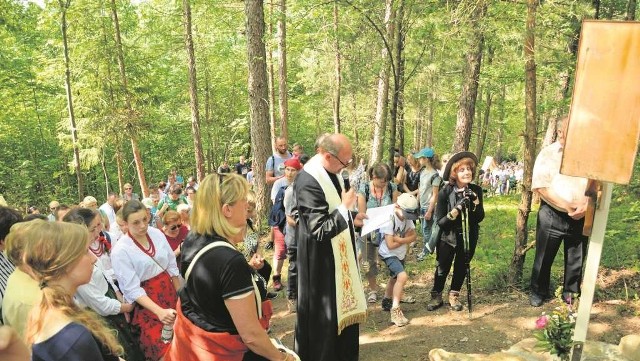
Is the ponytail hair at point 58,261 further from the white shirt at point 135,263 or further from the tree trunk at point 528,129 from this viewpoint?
the tree trunk at point 528,129

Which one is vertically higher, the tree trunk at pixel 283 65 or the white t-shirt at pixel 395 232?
the tree trunk at pixel 283 65

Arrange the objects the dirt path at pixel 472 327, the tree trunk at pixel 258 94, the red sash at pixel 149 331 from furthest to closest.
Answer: the tree trunk at pixel 258 94, the dirt path at pixel 472 327, the red sash at pixel 149 331

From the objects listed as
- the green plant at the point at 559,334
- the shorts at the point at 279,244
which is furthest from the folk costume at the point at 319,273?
the shorts at the point at 279,244

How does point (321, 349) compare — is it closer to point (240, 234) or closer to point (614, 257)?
point (240, 234)

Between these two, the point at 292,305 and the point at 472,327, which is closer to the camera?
the point at 472,327

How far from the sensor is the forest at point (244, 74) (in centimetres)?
697

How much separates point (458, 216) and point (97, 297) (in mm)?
3619

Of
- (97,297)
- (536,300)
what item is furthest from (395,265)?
(97,297)

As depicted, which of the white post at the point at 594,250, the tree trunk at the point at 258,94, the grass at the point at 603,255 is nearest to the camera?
the white post at the point at 594,250

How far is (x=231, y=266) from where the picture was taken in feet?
6.83

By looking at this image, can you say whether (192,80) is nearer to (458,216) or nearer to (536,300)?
(458,216)

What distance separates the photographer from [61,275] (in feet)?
6.13

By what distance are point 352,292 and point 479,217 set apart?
75.1 inches

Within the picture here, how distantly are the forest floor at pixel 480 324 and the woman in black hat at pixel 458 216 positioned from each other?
37 cm
